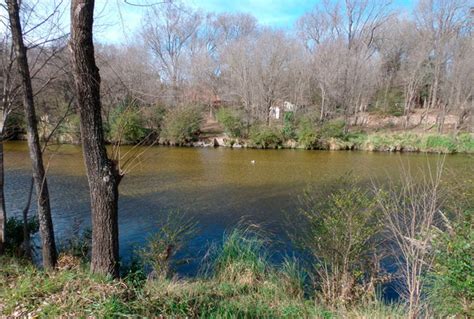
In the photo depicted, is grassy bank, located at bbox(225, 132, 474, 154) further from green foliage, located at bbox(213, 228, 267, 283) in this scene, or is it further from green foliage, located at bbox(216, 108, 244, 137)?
green foliage, located at bbox(213, 228, 267, 283)

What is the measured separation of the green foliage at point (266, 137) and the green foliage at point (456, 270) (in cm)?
2268

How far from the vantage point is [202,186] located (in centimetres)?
1317

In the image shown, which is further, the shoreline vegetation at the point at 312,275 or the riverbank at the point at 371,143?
the riverbank at the point at 371,143

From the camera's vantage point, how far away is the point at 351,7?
37.1m

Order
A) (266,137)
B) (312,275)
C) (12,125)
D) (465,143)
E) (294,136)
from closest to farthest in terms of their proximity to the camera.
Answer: (312,275) < (12,125) < (465,143) < (266,137) < (294,136)

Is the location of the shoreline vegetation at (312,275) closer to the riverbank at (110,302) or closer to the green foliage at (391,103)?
the riverbank at (110,302)

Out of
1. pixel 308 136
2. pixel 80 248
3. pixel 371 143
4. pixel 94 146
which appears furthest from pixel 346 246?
pixel 371 143

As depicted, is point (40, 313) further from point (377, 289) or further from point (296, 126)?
point (296, 126)

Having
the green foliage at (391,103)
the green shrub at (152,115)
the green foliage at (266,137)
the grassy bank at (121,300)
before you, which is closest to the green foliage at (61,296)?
the grassy bank at (121,300)

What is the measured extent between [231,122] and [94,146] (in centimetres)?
2411

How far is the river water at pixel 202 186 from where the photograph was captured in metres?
8.18

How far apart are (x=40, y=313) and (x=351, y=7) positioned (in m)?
42.7

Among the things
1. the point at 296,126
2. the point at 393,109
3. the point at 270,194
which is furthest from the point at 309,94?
the point at 270,194

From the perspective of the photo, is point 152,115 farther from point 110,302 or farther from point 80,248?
point 110,302
